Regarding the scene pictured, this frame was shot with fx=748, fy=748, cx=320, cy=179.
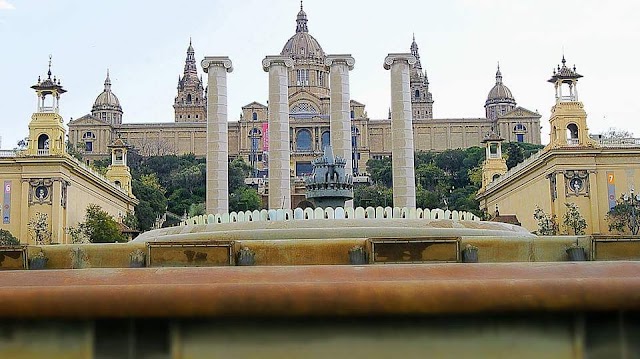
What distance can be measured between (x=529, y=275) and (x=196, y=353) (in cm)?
189

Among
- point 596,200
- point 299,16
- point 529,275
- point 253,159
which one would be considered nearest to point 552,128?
point 596,200

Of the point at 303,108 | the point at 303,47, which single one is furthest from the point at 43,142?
the point at 303,47

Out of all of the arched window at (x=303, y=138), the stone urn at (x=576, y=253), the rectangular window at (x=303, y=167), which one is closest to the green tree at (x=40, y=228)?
the stone urn at (x=576, y=253)

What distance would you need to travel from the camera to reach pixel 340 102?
129 feet

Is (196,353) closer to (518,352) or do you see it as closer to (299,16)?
(518,352)

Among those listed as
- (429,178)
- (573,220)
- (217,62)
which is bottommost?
(573,220)

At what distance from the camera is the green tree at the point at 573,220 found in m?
42.8

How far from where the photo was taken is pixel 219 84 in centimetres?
3900

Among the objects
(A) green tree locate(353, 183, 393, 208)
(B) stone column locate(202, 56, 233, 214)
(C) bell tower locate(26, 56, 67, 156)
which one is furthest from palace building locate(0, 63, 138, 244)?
(A) green tree locate(353, 183, 393, 208)

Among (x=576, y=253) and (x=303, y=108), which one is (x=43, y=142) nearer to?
(x=576, y=253)

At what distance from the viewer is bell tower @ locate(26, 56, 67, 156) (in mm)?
46938

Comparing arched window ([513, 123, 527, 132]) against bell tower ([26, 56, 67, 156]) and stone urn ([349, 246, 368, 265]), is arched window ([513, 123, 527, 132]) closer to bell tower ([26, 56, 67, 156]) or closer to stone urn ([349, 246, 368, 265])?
bell tower ([26, 56, 67, 156])

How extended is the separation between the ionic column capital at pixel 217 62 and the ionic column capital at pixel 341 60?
5206 millimetres

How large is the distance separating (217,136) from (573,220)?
68.3 feet
